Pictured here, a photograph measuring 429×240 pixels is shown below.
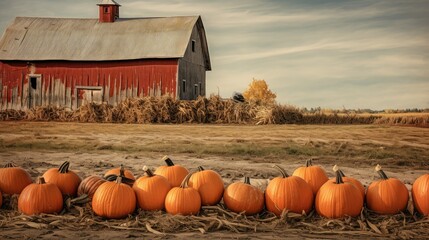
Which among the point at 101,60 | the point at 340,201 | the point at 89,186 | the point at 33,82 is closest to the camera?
the point at 340,201

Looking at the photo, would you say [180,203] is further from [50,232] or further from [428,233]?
[428,233]

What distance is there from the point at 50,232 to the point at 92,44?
91.1 feet

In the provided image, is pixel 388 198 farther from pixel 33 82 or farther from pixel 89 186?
pixel 33 82

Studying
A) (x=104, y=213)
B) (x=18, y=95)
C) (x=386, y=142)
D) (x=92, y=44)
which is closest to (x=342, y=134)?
(x=386, y=142)

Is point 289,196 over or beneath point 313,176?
beneath

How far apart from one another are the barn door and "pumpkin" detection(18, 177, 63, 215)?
88.1 feet

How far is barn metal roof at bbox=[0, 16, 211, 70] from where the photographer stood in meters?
30.0

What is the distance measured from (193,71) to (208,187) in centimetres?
2605

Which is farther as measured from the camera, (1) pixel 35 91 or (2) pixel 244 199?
(1) pixel 35 91

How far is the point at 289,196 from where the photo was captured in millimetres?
5879

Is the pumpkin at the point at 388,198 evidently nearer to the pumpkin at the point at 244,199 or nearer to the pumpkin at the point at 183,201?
the pumpkin at the point at 244,199

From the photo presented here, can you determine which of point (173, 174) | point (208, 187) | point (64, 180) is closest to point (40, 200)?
point (64, 180)

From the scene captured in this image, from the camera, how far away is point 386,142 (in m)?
13.9

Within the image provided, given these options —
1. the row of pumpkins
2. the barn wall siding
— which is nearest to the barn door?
the barn wall siding
